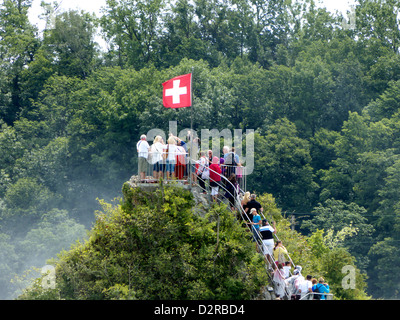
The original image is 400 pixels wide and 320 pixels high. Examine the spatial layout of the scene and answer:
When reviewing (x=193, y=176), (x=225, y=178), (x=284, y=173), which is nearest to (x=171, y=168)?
(x=193, y=176)

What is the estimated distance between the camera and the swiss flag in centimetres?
2252

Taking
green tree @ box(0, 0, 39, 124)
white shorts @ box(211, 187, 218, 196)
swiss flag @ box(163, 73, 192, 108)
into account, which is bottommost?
white shorts @ box(211, 187, 218, 196)

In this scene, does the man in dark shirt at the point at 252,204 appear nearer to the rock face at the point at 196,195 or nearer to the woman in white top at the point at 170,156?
the rock face at the point at 196,195

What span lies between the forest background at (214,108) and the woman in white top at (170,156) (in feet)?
111

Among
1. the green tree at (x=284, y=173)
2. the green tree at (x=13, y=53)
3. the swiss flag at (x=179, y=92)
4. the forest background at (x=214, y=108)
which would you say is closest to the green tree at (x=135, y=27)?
the forest background at (x=214, y=108)

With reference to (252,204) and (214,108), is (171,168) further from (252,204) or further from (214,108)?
(214,108)

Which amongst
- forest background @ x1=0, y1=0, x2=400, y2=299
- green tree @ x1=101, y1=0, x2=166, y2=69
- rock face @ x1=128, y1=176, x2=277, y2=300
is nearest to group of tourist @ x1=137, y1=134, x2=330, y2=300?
rock face @ x1=128, y1=176, x2=277, y2=300

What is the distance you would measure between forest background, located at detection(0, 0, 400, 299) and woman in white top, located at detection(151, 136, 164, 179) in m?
34.0

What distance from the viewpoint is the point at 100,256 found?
67.7 ft

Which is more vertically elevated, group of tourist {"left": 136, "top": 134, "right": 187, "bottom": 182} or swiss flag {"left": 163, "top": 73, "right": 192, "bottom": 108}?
swiss flag {"left": 163, "top": 73, "right": 192, "bottom": 108}

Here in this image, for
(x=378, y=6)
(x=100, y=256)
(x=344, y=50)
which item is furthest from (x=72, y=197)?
(x=100, y=256)

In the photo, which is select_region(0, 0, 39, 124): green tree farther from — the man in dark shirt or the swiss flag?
the man in dark shirt

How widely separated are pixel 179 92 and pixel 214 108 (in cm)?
3791

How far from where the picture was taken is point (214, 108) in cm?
6072
